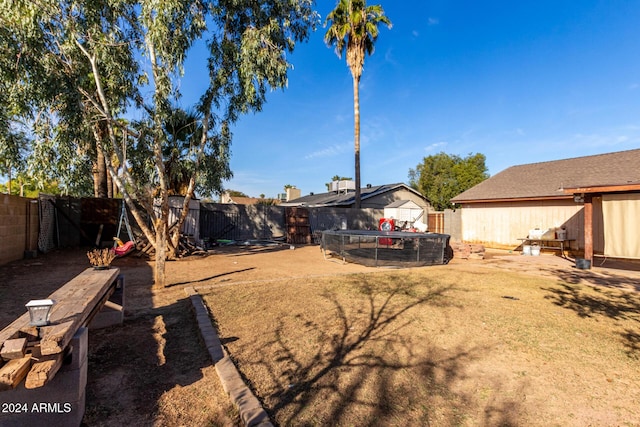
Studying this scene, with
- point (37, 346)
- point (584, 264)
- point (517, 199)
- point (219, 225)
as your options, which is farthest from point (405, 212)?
point (37, 346)

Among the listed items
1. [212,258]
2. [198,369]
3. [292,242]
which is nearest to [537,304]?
[198,369]

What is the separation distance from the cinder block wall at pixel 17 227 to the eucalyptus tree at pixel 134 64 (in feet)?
7.83

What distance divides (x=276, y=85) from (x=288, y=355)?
27.7ft

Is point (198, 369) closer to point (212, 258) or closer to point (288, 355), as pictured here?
point (288, 355)

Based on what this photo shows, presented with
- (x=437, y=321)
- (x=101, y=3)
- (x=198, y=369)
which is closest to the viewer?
(x=198, y=369)

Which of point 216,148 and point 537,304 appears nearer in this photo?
point 537,304

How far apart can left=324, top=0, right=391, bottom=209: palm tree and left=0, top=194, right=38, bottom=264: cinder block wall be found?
14.7 m

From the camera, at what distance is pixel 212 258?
11.4 m

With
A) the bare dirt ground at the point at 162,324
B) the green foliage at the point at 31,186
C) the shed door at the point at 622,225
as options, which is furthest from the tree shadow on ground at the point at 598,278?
the green foliage at the point at 31,186

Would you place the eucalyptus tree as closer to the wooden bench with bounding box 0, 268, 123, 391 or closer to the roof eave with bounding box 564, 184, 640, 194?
the wooden bench with bounding box 0, 268, 123, 391

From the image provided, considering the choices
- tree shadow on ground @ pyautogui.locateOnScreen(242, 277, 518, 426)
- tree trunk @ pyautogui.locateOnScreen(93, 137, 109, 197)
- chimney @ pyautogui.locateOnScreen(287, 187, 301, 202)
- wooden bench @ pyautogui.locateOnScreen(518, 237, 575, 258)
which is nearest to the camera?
tree shadow on ground @ pyautogui.locateOnScreen(242, 277, 518, 426)

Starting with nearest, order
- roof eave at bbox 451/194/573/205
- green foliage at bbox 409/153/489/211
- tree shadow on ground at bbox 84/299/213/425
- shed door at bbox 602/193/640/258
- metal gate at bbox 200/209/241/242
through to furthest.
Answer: tree shadow on ground at bbox 84/299/213/425 → shed door at bbox 602/193/640/258 → roof eave at bbox 451/194/573/205 → metal gate at bbox 200/209/241/242 → green foliage at bbox 409/153/489/211

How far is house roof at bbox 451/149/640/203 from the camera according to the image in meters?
12.3

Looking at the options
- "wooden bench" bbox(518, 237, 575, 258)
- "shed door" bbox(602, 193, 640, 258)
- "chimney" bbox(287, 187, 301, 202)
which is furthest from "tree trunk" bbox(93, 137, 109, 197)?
"chimney" bbox(287, 187, 301, 202)
